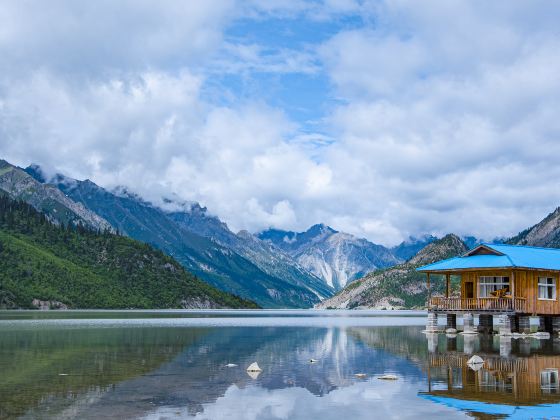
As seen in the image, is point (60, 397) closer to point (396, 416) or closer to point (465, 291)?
point (396, 416)

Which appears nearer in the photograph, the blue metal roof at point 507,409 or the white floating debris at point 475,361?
the blue metal roof at point 507,409

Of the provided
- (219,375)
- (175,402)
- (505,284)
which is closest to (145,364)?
(219,375)

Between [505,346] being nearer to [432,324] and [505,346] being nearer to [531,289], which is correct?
[531,289]

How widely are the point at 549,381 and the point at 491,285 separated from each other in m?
48.7

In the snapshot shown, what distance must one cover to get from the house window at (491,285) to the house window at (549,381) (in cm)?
4116

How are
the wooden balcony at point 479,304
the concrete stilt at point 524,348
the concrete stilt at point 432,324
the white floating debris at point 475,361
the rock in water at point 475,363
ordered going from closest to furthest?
1. the rock in water at point 475,363
2. the white floating debris at point 475,361
3. the concrete stilt at point 524,348
4. the wooden balcony at point 479,304
5. the concrete stilt at point 432,324

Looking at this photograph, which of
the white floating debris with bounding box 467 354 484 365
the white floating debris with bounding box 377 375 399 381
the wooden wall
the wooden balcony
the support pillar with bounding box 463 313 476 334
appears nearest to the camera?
the white floating debris with bounding box 377 375 399 381

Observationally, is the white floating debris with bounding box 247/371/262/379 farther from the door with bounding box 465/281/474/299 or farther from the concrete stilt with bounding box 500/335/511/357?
the door with bounding box 465/281/474/299

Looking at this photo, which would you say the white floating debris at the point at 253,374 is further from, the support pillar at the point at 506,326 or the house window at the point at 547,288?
the house window at the point at 547,288

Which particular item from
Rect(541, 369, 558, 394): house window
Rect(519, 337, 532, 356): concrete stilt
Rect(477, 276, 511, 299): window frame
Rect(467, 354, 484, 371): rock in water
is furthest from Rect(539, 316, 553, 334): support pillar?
Rect(541, 369, 558, 394): house window

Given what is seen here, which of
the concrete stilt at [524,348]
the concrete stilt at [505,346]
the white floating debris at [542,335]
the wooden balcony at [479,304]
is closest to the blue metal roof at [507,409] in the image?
the concrete stilt at [505,346]

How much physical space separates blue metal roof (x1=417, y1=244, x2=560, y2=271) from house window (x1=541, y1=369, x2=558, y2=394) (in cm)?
3668

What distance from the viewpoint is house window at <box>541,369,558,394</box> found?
32.5 m

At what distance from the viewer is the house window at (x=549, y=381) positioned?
32469 millimetres
